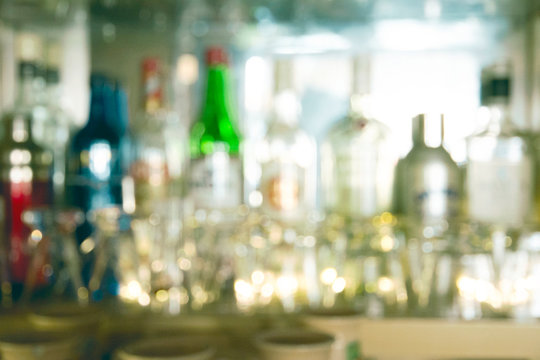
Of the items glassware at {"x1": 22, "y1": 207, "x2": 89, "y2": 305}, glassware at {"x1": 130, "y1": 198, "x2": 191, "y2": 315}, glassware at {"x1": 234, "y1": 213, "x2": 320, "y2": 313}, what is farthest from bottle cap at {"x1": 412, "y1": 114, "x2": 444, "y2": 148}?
glassware at {"x1": 22, "y1": 207, "x2": 89, "y2": 305}

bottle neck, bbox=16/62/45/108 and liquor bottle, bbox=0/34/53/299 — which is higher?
bottle neck, bbox=16/62/45/108

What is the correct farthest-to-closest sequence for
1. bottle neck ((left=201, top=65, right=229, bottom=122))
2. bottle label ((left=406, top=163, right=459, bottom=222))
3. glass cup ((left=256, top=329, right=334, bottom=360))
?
bottle neck ((left=201, top=65, right=229, bottom=122))
bottle label ((left=406, top=163, right=459, bottom=222))
glass cup ((left=256, top=329, right=334, bottom=360))

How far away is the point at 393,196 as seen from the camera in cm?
87

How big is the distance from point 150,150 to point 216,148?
0.11m

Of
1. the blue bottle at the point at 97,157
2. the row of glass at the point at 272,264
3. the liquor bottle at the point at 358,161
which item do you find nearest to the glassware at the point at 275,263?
the row of glass at the point at 272,264

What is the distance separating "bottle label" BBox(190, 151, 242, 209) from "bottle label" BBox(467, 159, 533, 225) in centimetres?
33

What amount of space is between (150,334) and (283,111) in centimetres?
47

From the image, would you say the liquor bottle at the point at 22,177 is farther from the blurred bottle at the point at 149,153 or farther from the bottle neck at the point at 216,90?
the bottle neck at the point at 216,90

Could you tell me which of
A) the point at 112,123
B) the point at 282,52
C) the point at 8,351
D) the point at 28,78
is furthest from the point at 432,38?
the point at 8,351

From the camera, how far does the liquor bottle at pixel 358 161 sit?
852 mm

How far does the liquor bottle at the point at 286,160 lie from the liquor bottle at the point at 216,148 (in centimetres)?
5

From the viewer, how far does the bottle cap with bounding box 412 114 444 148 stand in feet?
2.93

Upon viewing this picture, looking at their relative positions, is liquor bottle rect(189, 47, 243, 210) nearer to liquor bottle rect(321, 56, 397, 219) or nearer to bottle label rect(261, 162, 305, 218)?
bottle label rect(261, 162, 305, 218)

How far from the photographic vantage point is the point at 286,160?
3.01 ft
